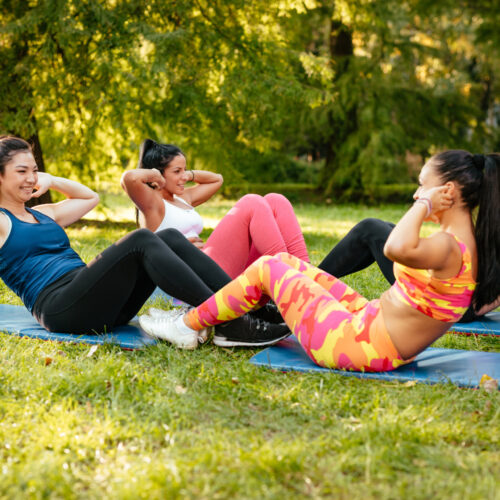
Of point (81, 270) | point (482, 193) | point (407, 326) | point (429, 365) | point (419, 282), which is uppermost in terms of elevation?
point (482, 193)

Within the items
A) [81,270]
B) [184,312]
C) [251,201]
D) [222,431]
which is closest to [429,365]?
[222,431]

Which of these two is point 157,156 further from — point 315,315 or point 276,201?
point 315,315

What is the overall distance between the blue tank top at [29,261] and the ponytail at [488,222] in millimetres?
2375

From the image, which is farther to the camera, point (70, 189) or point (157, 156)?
point (157, 156)

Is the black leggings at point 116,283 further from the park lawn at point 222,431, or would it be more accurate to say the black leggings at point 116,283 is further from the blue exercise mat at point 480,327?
the blue exercise mat at point 480,327

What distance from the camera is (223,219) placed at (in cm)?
442

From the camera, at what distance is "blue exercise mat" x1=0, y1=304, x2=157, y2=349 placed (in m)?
3.58

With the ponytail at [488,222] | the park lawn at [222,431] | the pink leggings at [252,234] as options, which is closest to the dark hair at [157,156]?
the pink leggings at [252,234]

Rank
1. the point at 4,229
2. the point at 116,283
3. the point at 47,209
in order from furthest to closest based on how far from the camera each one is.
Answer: the point at 47,209, the point at 4,229, the point at 116,283

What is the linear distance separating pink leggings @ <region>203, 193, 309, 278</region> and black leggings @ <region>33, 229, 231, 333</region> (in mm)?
604

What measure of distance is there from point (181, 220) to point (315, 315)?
2155 mm

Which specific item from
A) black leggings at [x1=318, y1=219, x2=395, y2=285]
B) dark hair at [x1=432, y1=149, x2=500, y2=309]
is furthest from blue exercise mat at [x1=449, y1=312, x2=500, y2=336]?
dark hair at [x1=432, y1=149, x2=500, y2=309]

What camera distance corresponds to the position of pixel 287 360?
3.31 m

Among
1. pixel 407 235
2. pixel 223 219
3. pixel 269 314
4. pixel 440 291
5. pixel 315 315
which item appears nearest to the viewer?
pixel 407 235
